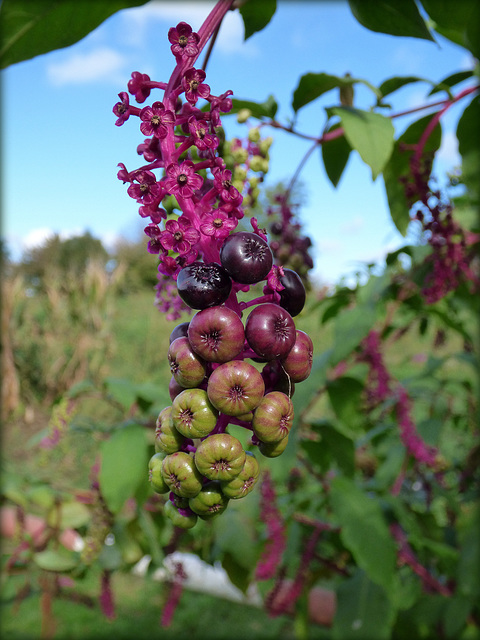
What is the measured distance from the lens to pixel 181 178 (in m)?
0.41

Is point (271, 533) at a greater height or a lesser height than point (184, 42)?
lesser

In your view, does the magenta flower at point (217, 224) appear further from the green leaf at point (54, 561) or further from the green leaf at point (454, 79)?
the green leaf at point (54, 561)

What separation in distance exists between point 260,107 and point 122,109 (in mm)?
545

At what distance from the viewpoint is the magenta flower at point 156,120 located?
0.41 m

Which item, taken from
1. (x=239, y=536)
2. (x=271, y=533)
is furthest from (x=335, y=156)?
(x=239, y=536)

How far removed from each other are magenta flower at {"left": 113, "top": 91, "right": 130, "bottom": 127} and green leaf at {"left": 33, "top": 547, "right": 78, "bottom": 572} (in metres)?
1.37

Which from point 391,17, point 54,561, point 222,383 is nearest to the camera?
point 222,383

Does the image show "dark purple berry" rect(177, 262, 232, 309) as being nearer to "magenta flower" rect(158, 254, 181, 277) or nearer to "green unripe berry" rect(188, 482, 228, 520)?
"magenta flower" rect(158, 254, 181, 277)

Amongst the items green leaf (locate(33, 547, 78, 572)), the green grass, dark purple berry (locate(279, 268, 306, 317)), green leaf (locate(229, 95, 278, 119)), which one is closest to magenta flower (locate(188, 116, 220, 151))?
dark purple berry (locate(279, 268, 306, 317))

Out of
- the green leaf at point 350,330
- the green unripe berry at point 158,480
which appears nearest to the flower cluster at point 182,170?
the green unripe berry at point 158,480

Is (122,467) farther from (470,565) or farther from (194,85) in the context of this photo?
(194,85)

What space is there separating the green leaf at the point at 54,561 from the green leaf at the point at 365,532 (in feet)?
2.48

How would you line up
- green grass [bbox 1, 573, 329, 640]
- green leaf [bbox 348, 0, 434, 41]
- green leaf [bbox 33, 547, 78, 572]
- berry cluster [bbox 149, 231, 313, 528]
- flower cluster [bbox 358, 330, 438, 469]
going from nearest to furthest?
berry cluster [bbox 149, 231, 313, 528], green leaf [bbox 348, 0, 434, 41], flower cluster [bbox 358, 330, 438, 469], green leaf [bbox 33, 547, 78, 572], green grass [bbox 1, 573, 329, 640]

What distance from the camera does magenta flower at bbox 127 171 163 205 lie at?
0.42 metres
